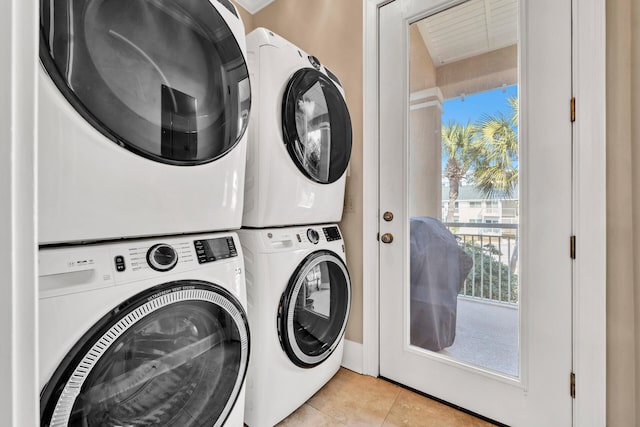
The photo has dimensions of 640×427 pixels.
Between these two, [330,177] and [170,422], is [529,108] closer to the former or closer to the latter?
[330,177]

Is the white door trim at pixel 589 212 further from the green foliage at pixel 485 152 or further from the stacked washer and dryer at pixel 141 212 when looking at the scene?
the stacked washer and dryer at pixel 141 212

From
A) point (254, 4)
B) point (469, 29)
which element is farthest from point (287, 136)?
point (254, 4)

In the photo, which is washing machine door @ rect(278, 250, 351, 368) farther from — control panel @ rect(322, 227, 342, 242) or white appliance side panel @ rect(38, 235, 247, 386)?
white appliance side panel @ rect(38, 235, 247, 386)

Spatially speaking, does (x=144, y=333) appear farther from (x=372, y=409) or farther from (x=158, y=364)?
(x=372, y=409)

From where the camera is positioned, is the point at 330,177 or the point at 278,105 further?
the point at 330,177

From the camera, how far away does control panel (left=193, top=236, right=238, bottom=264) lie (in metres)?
0.91

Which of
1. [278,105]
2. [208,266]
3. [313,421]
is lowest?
[313,421]

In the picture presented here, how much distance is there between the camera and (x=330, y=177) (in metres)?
1.46

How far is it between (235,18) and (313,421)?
5.56ft

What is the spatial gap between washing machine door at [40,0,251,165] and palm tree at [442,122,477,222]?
1018 mm

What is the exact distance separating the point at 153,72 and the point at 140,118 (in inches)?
5.6

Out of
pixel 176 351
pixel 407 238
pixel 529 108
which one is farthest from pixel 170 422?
pixel 529 108
